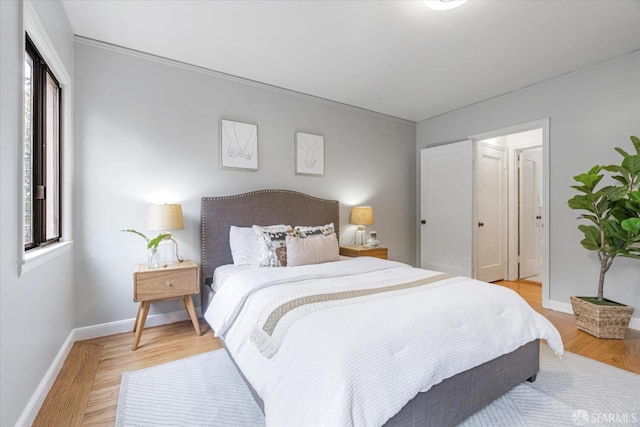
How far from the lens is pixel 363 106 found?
425 centimetres

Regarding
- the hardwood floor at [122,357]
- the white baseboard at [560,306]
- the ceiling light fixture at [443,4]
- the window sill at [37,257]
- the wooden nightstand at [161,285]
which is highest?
the ceiling light fixture at [443,4]

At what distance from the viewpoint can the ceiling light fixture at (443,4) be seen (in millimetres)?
2055

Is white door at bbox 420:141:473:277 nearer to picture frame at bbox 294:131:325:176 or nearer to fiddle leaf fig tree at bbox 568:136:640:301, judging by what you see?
fiddle leaf fig tree at bbox 568:136:640:301

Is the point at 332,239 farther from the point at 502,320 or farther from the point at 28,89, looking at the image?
the point at 28,89

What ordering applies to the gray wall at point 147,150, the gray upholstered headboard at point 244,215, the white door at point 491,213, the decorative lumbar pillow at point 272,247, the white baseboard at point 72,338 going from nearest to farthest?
the white baseboard at point 72,338, the gray wall at point 147,150, the decorative lumbar pillow at point 272,247, the gray upholstered headboard at point 244,215, the white door at point 491,213

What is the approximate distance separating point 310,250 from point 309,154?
151 cm

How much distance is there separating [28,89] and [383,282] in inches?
102

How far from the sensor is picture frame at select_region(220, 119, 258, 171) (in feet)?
10.6

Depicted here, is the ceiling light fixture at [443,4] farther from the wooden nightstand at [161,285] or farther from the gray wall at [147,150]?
the wooden nightstand at [161,285]

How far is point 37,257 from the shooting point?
5.31 feet

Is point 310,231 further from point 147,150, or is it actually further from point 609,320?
point 609,320

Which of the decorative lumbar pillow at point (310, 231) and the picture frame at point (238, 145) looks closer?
the decorative lumbar pillow at point (310, 231)

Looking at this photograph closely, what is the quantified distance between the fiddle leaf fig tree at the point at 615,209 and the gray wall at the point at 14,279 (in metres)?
4.06

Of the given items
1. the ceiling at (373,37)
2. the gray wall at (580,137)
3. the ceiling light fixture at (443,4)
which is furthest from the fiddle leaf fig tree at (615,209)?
the ceiling light fixture at (443,4)
